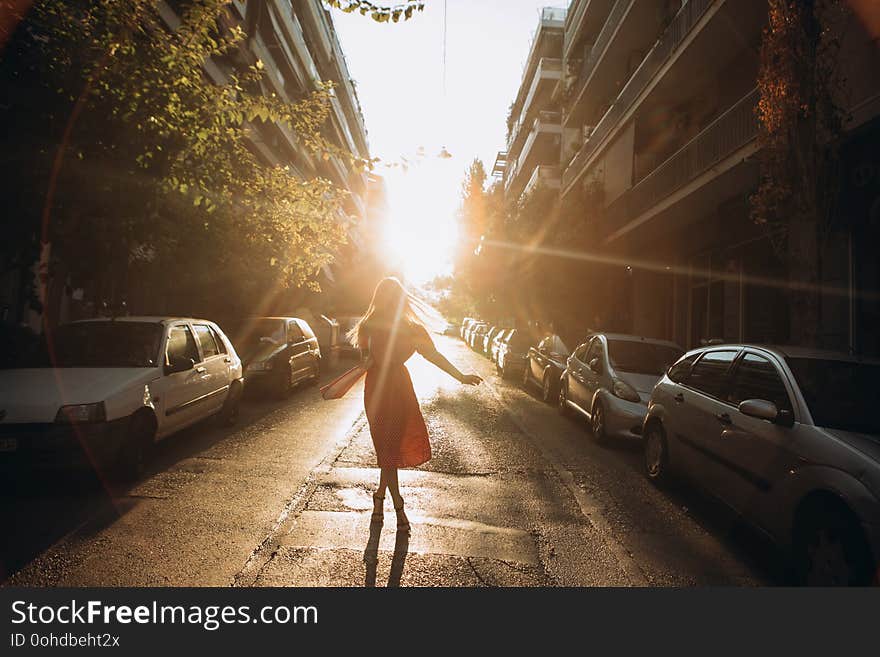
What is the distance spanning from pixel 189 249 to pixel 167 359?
424 cm

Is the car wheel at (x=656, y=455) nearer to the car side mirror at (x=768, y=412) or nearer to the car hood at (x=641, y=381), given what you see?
the car hood at (x=641, y=381)

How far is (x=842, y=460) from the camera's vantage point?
3869mm

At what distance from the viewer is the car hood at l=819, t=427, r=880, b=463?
3811 millimetres

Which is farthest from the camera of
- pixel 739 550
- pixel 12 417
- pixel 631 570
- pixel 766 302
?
pixel 766 302

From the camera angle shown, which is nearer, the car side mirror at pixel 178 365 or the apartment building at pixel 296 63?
the car side mirror at pixel 178 365

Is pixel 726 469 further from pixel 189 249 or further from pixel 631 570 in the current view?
pixel 189 249

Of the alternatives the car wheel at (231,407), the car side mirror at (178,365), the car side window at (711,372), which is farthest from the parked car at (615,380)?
the car side mirror at (178,365)

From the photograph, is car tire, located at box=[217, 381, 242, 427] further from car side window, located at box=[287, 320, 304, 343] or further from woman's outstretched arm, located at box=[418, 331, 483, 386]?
woman's outstretched arm, located at box=[418, 331, 483, 386]

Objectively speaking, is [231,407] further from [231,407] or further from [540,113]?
[540,113]

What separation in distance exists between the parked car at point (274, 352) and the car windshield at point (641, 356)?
19.7 feet

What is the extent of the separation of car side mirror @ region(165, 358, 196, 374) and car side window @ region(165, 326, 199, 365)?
0.03 meters

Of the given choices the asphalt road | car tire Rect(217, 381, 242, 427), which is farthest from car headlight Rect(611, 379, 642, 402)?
car tire Rect(217, 381, 242, 427)

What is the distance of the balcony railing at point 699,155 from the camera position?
1238 centimetres

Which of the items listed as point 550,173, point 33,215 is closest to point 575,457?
point 33,215
